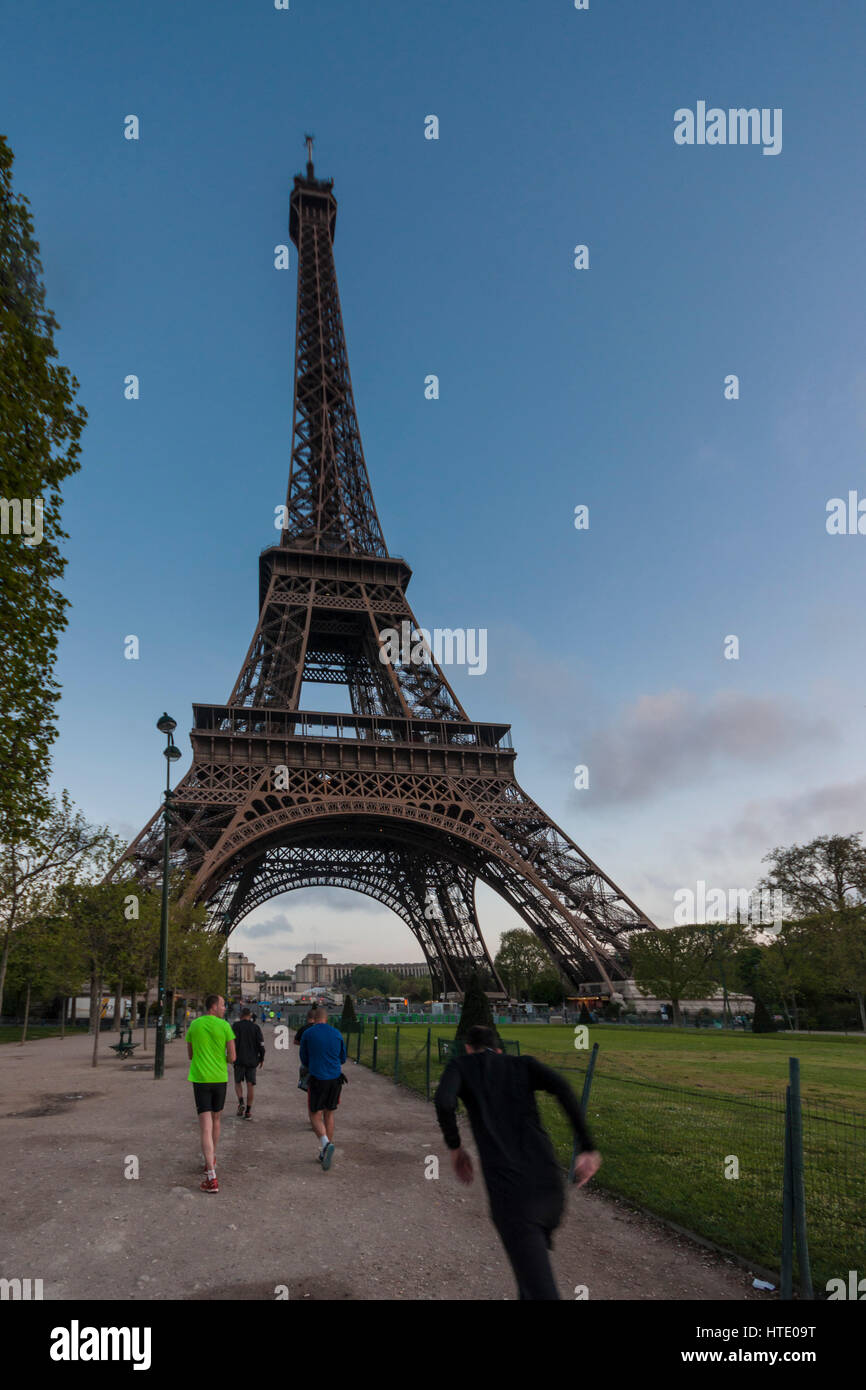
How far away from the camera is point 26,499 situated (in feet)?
39.6

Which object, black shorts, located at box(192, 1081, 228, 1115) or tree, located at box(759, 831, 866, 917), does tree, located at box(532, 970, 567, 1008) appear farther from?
black shorts, located at box(192, 1081, 228, 1115)

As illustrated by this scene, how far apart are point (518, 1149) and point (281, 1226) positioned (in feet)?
14.0

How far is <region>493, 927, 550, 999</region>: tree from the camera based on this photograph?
90.3 metres

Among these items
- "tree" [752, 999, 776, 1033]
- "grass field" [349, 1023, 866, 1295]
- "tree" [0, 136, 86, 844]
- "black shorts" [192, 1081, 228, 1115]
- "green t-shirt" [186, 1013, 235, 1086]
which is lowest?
"tree" [752, 999, 776, 1033]

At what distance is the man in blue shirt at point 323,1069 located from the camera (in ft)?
33.5

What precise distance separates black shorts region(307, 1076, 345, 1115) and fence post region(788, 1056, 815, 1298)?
5.76 meters

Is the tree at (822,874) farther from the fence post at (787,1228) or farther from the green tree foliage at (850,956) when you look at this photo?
the fence post at (787,1228)

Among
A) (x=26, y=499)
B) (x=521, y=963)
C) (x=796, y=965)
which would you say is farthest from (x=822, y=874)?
(x=26, y=499)

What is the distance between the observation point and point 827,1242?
7.22 meters

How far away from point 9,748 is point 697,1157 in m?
11.8

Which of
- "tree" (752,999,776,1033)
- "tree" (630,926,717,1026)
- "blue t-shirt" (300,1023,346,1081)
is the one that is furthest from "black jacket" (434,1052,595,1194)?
"tree" (752,999,776,1033)

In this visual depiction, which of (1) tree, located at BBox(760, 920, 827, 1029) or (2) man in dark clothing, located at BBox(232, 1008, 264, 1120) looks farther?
(1) tree, located at BBox(760, 920, 827, 1029)
